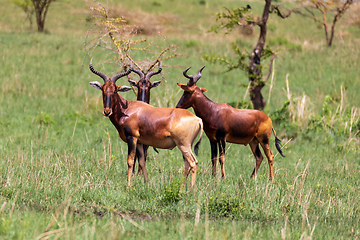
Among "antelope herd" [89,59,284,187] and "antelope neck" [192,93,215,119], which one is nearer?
"antelope herd" [89,59,284,187]

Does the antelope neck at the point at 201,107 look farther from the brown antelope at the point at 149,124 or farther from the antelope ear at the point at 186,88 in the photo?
the brown antelope at the point at 149,124

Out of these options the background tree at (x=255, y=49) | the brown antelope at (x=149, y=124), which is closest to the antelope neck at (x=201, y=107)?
the brown antelope at (x=149, y=124)

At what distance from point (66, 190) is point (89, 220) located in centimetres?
88

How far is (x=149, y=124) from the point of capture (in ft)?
23.2

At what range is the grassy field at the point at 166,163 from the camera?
19.5 ft

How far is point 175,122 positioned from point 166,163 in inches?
117

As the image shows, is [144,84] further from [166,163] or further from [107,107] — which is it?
[166,163]

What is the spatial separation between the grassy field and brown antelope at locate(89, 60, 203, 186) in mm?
647

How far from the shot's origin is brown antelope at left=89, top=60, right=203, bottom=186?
696 cm

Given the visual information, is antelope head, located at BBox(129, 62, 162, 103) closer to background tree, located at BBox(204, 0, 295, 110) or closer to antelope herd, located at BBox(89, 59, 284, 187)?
antelope herd, located at BBox(89, 59, 284, 187)

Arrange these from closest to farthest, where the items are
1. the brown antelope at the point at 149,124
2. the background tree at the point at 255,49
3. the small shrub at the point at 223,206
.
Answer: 1. the small shrub at the point at 223,206
2. the brown antelope at the point at 149,124
3. the background tree at the point at 255,49

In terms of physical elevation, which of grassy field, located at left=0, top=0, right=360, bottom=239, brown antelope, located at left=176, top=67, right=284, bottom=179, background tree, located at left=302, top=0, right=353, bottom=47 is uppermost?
background tree, located at left=302, top=0, right=353, bottom=47

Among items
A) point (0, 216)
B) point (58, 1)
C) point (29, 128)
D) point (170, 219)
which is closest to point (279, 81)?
point (29, 128)

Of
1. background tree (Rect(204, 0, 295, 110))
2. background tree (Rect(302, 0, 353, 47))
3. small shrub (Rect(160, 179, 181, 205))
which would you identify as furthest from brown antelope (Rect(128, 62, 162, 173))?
background tree (Rect(302, 0, 353, 47))
